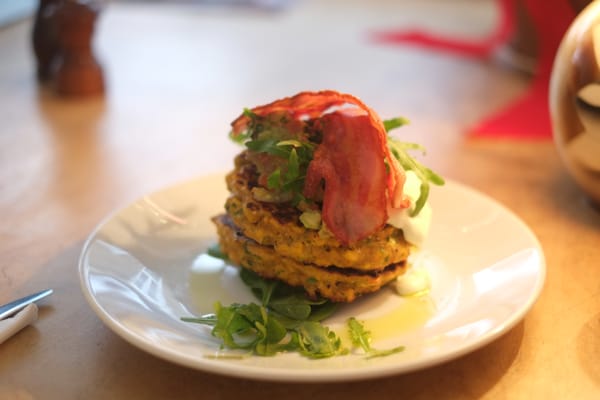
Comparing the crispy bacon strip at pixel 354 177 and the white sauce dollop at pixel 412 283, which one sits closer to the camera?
the crispy bacon strip at pixel 354 177

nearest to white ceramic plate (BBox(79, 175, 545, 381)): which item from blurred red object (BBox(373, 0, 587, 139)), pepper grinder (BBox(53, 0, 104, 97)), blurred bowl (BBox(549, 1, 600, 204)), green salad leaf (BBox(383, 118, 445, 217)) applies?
green salad leaf (BBox(383, 118, 445, 217))

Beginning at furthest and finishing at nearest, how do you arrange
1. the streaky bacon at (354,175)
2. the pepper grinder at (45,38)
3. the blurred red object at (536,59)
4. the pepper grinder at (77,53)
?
the pepper grinder at (45,38) < the pepper grinder at (77,53) < the blurred red object at (536,59) < the streaky bacon at (354,175)

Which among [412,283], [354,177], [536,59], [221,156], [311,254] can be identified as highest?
[354,177]

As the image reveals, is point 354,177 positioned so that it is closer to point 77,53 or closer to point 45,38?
point 77,53

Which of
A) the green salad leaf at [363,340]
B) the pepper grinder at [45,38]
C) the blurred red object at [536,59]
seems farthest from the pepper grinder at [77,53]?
the green salad leaf at [363,340]

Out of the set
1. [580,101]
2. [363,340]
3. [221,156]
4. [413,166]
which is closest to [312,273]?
[363,340]

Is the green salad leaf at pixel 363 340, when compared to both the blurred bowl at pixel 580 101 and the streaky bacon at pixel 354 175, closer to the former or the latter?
the streaky bacon at pixel 354 175
